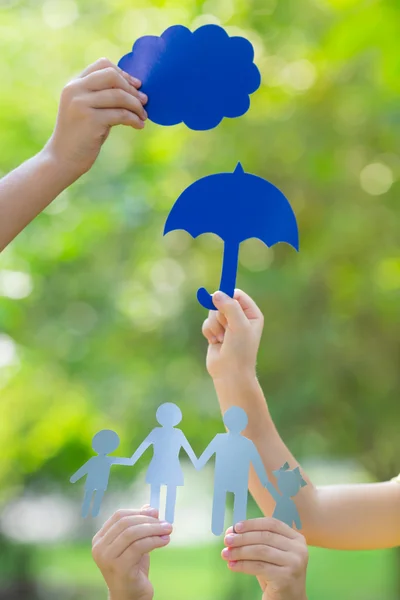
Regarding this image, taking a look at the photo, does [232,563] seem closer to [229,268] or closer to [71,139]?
[229,268]

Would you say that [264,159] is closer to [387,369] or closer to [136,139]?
[136,139]

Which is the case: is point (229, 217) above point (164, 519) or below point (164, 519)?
above

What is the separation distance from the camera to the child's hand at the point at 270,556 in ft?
1.85

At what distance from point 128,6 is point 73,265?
0.81m

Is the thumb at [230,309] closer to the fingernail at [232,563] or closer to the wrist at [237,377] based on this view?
the wrist at [237,377]

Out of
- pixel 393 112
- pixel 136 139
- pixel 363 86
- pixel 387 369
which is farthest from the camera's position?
pixel 136 139

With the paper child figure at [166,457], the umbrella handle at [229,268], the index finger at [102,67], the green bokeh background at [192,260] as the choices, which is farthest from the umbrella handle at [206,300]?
the green bokeh background at [192,260]

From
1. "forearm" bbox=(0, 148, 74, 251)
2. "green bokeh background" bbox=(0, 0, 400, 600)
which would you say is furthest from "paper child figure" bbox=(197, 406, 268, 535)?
"green bokeh background" bbox=(0, 0, 400, 600)

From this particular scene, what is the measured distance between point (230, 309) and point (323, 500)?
270 mm

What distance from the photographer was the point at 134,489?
2.64m

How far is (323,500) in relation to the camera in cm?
80

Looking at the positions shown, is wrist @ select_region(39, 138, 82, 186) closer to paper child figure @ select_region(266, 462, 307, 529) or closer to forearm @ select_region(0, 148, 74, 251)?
forearm @ select_region(0, 148, 74, 251)

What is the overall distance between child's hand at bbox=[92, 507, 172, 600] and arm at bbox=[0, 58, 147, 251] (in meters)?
0.29

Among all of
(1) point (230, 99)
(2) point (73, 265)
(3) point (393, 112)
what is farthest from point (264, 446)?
(2) point (73, 265)
